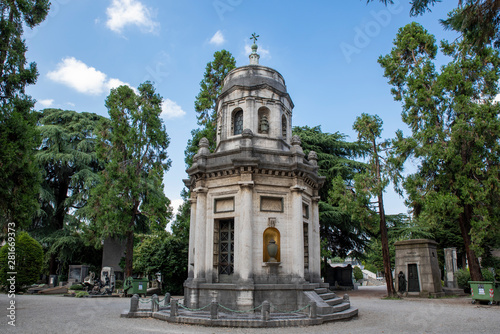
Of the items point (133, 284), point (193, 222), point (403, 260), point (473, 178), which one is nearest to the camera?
point (193, 222)

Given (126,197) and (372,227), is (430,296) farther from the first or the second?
(126,197)

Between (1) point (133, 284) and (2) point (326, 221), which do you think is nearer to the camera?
(1) point (133, 284)

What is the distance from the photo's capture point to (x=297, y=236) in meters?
14.1

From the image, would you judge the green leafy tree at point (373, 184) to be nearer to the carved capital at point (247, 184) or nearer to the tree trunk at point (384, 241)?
the tree trunk at point (384, 241)

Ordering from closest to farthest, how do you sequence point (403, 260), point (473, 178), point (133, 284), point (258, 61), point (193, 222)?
point (193, 222), point (258, 61), point (473, 178), point (133, 284), point (403, 260)

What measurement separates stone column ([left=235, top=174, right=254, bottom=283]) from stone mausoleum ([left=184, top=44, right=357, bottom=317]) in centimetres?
4

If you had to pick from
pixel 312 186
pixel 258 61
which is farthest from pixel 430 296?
pixel 258 61

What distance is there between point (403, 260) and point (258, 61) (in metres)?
19.3

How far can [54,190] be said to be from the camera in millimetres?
36812

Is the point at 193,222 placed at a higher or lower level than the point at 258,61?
lower

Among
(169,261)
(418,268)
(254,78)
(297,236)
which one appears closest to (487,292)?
(418,268)

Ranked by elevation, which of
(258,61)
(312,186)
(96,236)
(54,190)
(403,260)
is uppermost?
(258,61)

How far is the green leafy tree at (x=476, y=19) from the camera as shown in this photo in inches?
311

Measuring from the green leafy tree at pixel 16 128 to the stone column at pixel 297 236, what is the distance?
38.2 ft
